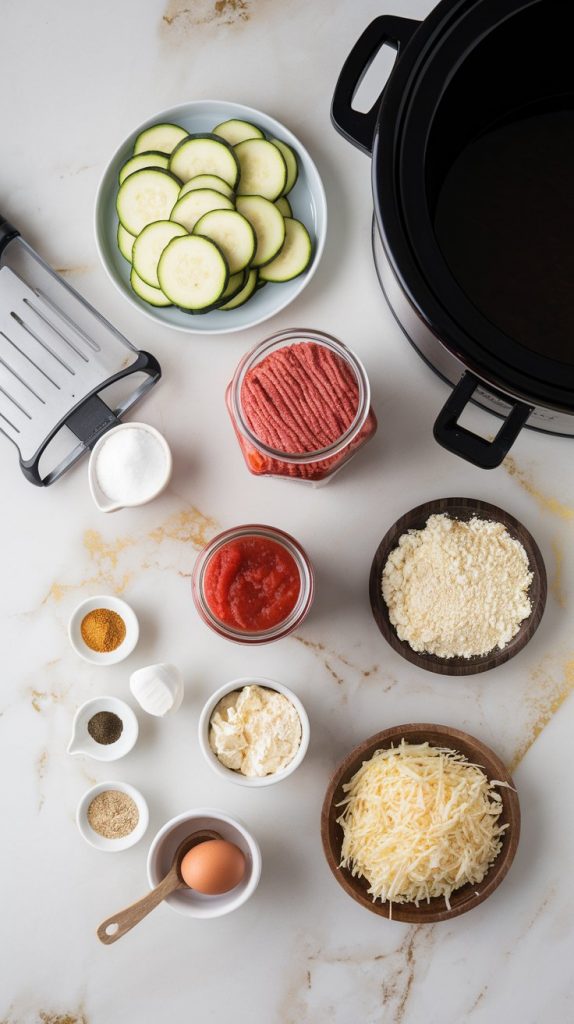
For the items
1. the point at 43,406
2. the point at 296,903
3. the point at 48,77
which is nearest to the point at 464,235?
the point at 43,406

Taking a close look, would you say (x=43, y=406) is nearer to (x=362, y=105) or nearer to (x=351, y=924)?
(x=362, y=105)

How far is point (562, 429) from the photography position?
1.32 meters

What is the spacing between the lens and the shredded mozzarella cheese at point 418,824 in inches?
48.8

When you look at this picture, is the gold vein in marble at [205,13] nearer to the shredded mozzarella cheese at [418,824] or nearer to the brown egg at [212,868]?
the shredded mozzarella cheese at [418,824]

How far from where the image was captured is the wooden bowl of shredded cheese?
1241mm

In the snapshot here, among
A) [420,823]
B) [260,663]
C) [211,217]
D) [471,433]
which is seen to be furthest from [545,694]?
[211,217]

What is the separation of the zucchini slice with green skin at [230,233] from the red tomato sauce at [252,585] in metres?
0.43

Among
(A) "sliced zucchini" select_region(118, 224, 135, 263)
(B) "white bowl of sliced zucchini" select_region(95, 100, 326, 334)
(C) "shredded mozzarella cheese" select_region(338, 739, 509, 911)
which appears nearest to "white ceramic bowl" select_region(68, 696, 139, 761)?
(C) "shredded mozzarella cheese" select_region(338, 739, 509, 911)

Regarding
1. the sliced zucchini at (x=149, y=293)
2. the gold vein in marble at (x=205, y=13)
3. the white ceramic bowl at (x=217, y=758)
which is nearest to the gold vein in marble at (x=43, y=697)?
the white ceramic bowl at (x=217, y=758)

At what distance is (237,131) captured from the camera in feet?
4.43

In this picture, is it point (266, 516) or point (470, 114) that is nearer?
point (470, 114)

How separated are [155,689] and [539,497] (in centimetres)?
70

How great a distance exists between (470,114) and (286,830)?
1111 millimetres

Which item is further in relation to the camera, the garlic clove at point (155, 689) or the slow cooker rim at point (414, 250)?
the garlic clove at point (155, 689)
